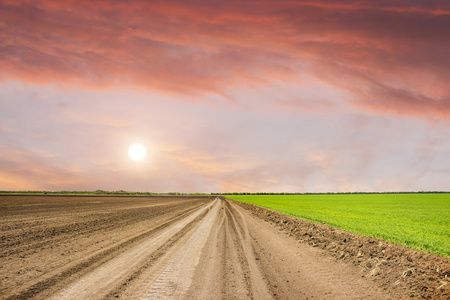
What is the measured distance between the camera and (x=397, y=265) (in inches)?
289

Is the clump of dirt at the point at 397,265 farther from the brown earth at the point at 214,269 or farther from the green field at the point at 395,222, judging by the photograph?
the green field at the point at 395,222

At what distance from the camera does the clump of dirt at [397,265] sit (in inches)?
233

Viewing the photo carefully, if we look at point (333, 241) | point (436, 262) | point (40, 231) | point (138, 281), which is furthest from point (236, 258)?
point (40, 231)

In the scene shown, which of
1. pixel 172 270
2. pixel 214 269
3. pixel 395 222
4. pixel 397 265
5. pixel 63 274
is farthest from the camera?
pixel 395 222

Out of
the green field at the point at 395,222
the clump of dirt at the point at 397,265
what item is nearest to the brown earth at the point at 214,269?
the clump of dirt at the point at 397,265

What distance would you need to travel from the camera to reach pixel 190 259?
810 cm

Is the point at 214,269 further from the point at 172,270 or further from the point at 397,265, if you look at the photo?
the point at 397,265

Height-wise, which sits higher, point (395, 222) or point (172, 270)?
point (172, 270)

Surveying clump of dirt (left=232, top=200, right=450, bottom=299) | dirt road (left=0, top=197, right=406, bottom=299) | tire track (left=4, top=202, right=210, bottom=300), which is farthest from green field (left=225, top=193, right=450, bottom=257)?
tire track (left=4, top=202, right=210, bottom=300)

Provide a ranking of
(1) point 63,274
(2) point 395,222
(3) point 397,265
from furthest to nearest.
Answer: (2) point 395,222 → (3) point 397,265 → (1) point 63,274

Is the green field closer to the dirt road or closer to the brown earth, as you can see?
the brown earth

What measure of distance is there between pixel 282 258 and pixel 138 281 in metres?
5.09

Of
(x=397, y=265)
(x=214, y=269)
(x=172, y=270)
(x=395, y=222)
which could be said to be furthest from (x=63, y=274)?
(x=395, y=222)

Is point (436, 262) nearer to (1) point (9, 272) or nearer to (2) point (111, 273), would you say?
(2) point (111, 273)
